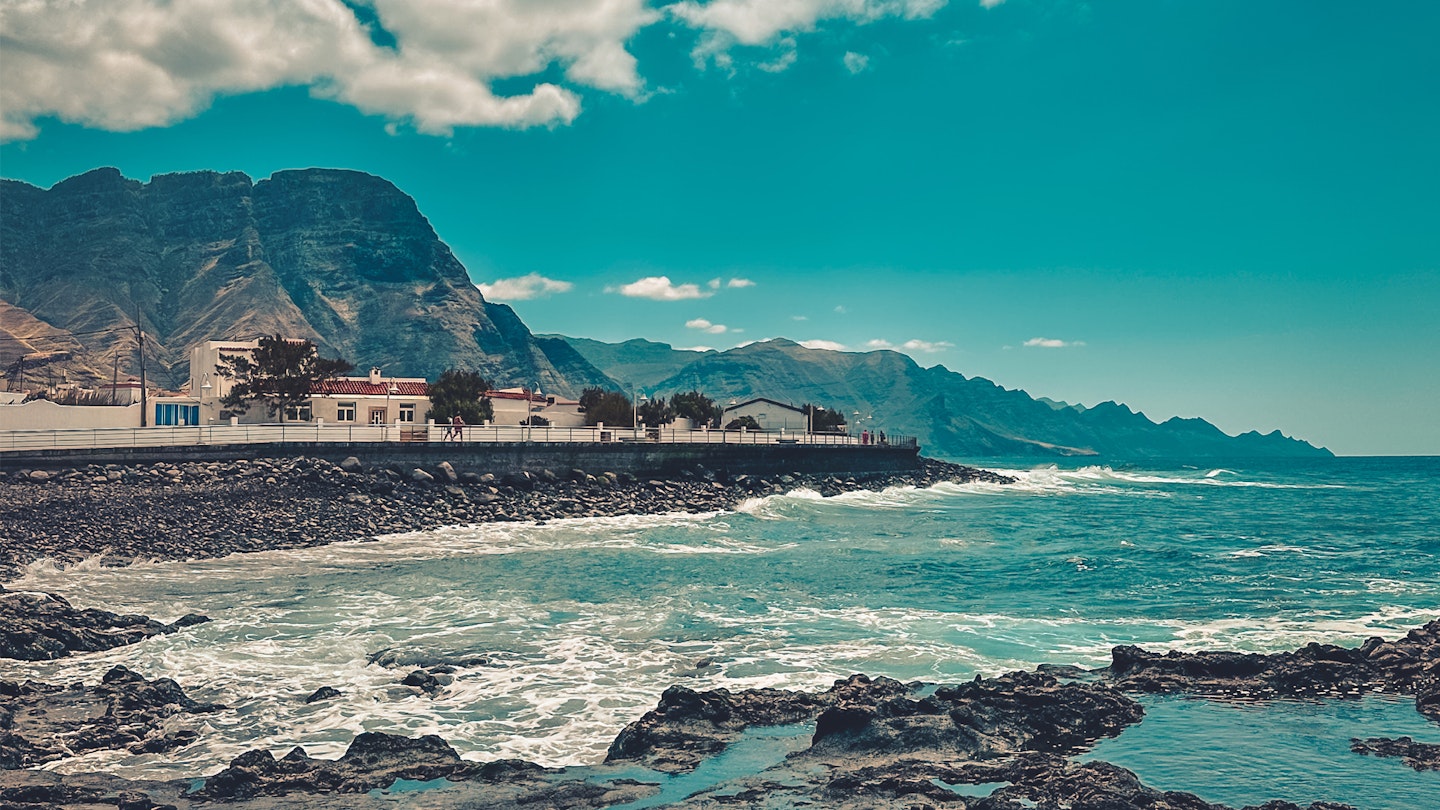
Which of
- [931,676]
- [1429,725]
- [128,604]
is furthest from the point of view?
[128,604]

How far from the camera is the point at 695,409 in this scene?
88875mm

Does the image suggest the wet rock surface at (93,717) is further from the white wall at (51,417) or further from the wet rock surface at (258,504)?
the white wall at (51,417)

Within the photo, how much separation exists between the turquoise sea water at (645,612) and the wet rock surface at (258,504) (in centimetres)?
180

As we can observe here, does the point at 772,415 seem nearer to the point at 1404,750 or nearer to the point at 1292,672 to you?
the point at 1292,672

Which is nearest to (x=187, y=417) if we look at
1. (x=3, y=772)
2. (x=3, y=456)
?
(x=3, y=456)

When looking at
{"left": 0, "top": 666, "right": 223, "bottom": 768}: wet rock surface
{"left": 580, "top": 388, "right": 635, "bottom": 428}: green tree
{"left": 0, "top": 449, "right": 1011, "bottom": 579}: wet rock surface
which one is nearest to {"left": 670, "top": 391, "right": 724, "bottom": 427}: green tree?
{"left": 580, "top": 388, "right": 635, "bottom": 428}: green tree

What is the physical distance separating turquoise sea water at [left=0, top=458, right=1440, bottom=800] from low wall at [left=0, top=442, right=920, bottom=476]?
765 centimetres

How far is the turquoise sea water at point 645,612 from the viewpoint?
14695 mm

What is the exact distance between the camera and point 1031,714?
13242 millimetres

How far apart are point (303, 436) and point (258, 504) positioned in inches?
317

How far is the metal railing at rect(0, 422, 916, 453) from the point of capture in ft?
118

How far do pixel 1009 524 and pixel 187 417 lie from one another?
45324mm

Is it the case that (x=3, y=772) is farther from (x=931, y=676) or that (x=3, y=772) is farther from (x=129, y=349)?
(x=129, y=349)

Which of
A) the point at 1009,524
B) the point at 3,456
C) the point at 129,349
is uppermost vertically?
the point at 129,349
